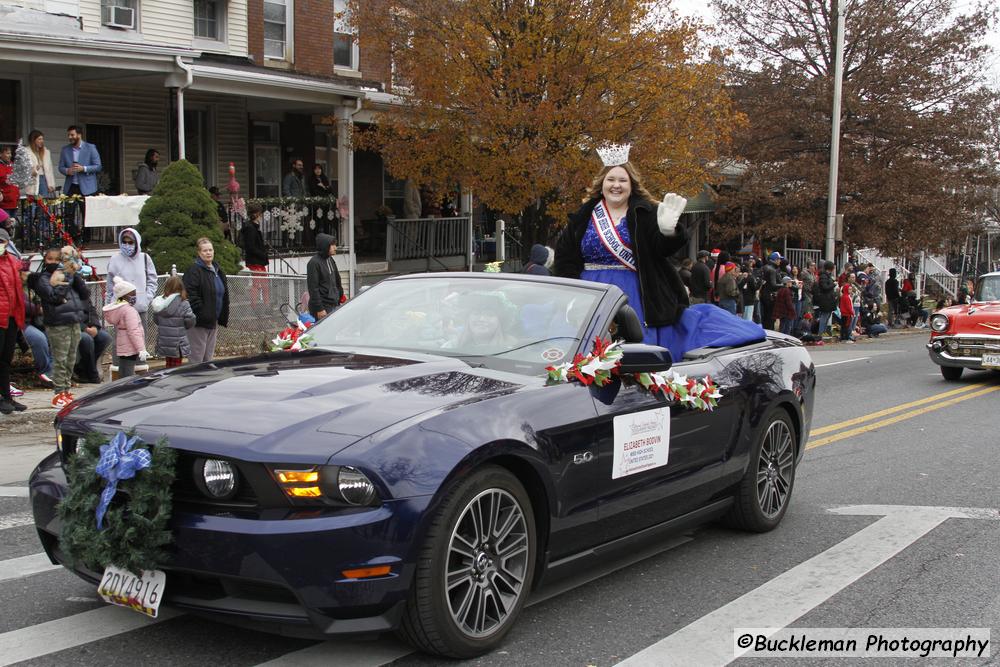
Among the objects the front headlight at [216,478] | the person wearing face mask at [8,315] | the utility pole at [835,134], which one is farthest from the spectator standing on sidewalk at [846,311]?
the front headlight at [216,478]

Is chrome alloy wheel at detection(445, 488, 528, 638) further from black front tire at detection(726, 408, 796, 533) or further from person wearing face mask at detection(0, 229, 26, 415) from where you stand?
person wearing face mask at detection(0, 229, 26, 415)

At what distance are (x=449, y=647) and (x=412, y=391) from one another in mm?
1038

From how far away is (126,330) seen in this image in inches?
461

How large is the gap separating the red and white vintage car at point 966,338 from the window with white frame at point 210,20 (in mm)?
15090

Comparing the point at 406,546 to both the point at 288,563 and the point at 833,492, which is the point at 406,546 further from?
the point at 833,492

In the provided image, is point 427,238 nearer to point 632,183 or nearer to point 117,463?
point 632,183

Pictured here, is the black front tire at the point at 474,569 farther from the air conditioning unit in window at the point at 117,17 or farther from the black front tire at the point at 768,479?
the air conditioning unit in window at the point at 117,17

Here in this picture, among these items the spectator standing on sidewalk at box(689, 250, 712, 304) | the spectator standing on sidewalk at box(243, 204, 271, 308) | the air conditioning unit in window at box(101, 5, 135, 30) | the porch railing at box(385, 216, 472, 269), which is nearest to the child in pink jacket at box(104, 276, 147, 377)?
the spectator standing on sidewalk at box(243, 204, 271, 308)

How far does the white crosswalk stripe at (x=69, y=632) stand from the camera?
14.2 ft

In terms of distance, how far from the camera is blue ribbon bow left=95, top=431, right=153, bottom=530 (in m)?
3.97

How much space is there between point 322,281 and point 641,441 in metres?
8.79

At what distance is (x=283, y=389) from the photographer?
4.59 metres

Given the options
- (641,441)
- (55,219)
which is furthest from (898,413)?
(55,219)

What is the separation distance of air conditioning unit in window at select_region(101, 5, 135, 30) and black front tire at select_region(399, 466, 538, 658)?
1858cm
